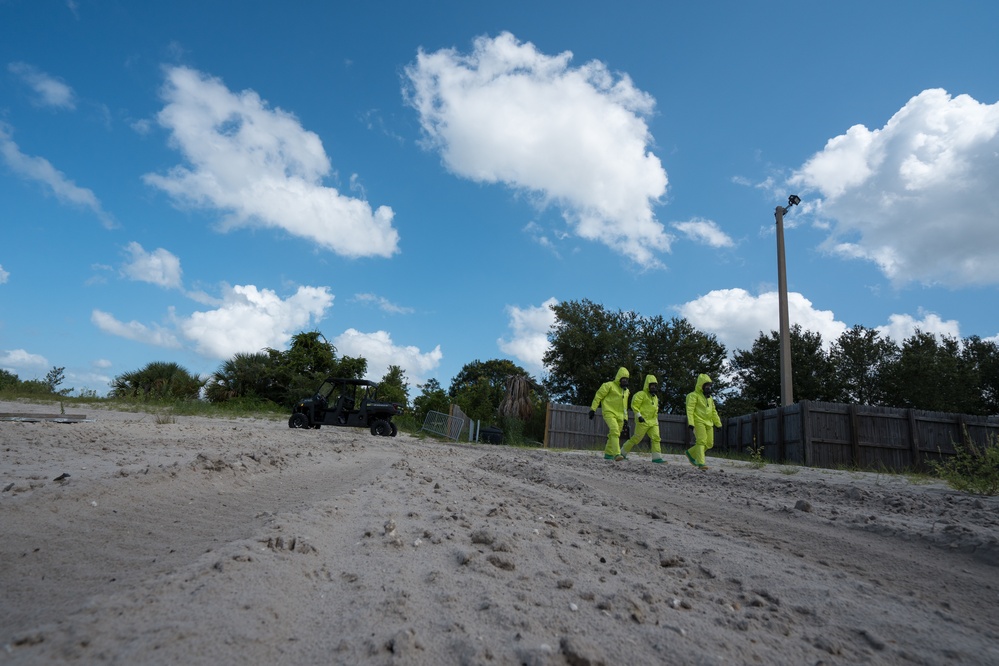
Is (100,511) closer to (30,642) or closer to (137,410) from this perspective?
(30,642)

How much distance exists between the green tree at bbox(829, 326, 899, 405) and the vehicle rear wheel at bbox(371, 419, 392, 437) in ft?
83.5

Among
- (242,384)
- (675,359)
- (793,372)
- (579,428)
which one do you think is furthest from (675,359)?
(242,384)

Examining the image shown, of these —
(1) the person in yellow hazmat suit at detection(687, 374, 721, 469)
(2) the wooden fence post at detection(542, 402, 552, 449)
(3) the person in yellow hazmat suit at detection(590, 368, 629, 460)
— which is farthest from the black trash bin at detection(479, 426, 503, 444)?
(1) the person in yellow hazmat suit at detection(687, 374, 721, 469)

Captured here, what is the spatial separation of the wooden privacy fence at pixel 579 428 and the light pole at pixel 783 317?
6.83 metres

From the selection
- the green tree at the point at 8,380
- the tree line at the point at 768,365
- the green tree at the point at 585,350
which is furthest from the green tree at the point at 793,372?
the green tree at the point at 8,380

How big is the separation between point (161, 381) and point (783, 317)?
27816 mm

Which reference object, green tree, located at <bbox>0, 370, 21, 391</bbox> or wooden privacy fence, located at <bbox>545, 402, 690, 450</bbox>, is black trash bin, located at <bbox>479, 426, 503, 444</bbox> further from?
green tree, located at <bbox>0, 370, 21, 391</bbox>

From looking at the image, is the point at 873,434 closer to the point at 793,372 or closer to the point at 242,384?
the point at 793,372

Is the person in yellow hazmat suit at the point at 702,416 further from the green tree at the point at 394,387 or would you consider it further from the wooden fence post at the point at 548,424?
the green tree at the point at 394,387

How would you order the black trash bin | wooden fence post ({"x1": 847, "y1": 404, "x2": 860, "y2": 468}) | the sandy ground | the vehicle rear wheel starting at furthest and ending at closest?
the black trash bin → the vehicle rear wheel → wooden fence post ({"x1": 847, "y1": 404, "x2": 860, "y2": 468}) → the sandy ground

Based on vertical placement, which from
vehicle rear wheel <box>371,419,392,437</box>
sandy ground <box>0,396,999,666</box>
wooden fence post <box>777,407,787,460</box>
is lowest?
sandy ground <box>0,396,999,666</box>

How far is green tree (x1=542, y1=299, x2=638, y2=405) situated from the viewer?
111 ft

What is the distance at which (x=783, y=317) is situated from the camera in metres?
18.5

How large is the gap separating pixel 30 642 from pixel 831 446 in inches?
774
